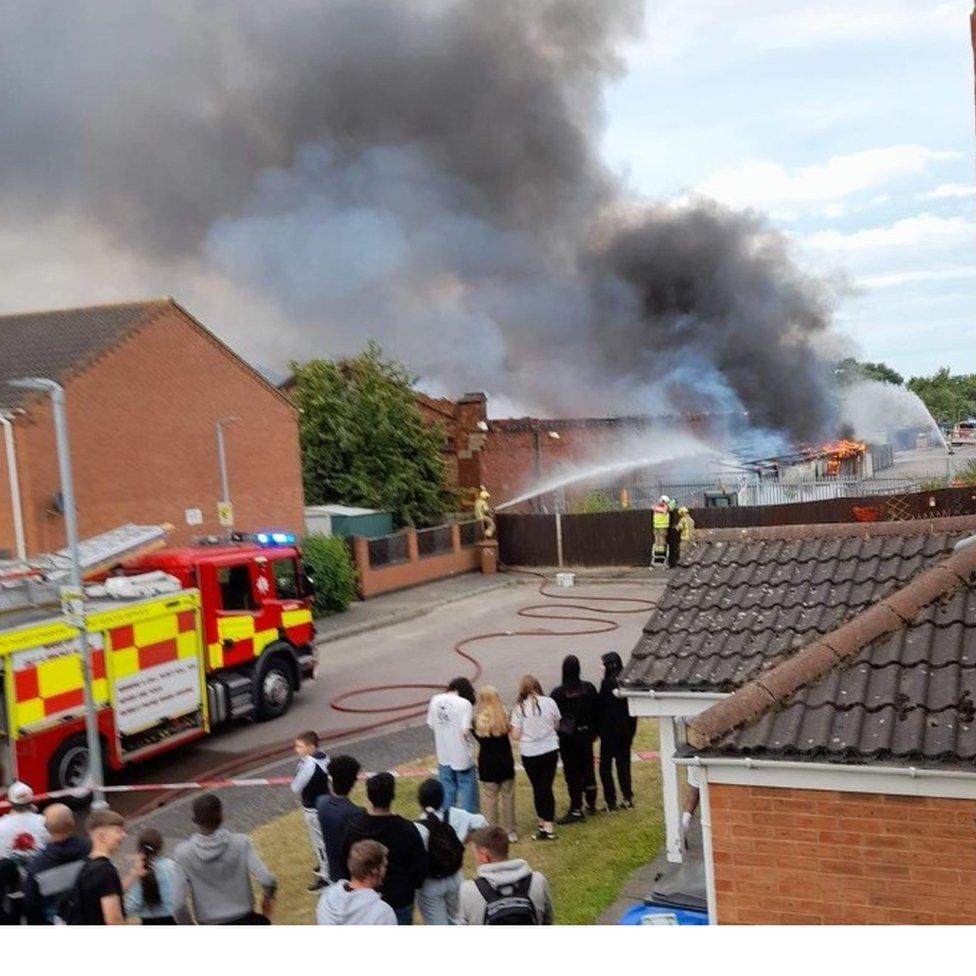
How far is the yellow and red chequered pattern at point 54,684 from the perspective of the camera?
29.9ft

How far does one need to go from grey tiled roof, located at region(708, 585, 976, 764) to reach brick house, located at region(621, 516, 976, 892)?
83 centimetres

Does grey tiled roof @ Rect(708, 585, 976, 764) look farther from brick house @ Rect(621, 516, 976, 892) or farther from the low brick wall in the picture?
the low brick wall

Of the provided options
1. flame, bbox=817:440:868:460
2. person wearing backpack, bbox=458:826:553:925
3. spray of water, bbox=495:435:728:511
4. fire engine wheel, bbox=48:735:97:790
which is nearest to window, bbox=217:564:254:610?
fire engine wheel, bbox=48:735:97:790

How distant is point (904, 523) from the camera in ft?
Result: 20.3

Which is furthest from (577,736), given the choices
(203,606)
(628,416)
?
(628,416)

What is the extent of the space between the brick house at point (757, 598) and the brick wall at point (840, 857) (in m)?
0.98

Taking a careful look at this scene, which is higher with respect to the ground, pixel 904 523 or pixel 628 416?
pixel 628 416

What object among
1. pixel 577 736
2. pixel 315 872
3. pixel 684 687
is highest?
pixel 684 687

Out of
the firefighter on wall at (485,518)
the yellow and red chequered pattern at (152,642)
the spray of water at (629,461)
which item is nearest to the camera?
the yellow and red chequered pattern at (152,642)

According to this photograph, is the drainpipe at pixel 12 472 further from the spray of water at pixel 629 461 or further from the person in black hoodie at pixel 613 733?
the spray of water at pixel 629 461

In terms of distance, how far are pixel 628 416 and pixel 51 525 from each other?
84.8ft

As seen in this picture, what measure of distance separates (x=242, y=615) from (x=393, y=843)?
738cm

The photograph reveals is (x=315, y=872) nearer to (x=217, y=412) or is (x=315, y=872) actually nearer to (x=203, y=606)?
(x=203, y=606)

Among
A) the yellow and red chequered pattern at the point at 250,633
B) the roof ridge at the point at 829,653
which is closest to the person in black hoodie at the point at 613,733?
the roof ridge at the point at 829,653
